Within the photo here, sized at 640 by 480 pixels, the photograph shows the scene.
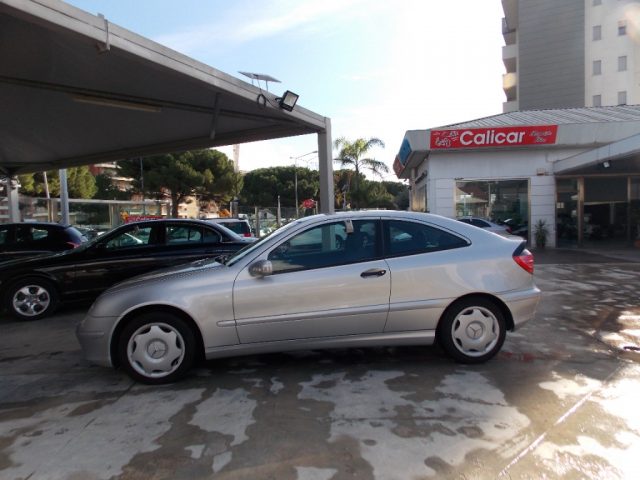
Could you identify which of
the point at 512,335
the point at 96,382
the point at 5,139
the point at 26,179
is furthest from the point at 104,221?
the point at 26,179

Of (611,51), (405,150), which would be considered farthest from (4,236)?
(611,51)

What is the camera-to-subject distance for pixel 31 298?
7.25 metres

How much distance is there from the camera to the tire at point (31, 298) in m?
7.20

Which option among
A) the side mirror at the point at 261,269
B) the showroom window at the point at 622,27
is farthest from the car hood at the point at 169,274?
the showroom window at the point at 622,27

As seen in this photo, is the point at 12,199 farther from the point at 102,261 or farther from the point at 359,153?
the point at 359,153

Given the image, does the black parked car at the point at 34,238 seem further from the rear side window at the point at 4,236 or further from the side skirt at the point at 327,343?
the side skirt at the point at 327,343

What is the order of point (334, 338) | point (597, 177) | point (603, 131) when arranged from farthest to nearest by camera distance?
point (597, 177)
point (603, 131)
point (334, 338)

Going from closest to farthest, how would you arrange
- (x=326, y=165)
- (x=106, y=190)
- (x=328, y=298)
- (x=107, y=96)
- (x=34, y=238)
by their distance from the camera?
(x=328, y=298), (x=107, y=96), (x=34, y=238), (x=326, y=165), (x=106, y=190)

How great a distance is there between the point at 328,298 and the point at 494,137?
15.5m

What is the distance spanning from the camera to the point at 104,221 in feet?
63.5

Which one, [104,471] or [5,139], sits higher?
[5,139]

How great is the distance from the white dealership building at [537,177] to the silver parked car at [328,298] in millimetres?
14133

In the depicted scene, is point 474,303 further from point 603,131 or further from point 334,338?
point 603,131

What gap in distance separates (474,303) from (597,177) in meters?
17.4
